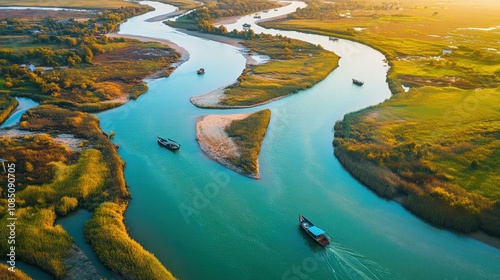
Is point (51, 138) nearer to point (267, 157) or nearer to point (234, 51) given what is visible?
point (267, 157)

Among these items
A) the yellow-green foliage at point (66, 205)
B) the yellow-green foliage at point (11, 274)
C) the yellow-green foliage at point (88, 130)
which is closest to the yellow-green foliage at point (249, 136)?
the yellow-green foliage at point (88, 130)

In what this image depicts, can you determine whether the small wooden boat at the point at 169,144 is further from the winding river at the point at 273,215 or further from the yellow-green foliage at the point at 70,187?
the yellow-green foliage at the point at 70,187

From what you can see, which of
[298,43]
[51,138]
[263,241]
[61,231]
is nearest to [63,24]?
[298,43]

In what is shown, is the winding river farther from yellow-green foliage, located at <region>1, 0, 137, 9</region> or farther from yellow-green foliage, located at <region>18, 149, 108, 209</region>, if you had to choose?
yellow-green foliage, located at <region>1, 0, 137, 9</region>

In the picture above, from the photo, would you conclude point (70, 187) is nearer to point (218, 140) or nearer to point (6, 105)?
point (218, 140)

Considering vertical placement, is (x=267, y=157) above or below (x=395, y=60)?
below

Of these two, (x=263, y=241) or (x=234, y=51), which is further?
(x=234, y=51)

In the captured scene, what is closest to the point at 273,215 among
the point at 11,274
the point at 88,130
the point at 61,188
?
the point at 61,188

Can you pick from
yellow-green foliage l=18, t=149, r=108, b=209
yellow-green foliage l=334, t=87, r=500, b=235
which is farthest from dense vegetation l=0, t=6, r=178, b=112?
yellow-green foliage l=334, t=87, r=500, b=235
